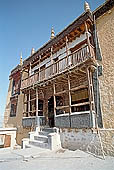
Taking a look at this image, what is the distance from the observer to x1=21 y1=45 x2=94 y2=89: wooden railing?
26.1 feet

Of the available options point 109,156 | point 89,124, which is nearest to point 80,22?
point 89,124

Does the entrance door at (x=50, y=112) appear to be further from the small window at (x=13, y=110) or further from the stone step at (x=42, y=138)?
the small window at (x=13, y=110)

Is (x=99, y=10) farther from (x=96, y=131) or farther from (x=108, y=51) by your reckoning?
(x=96, y=131)

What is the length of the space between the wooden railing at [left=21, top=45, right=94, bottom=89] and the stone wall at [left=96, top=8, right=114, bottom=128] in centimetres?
89

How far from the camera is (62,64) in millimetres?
9398

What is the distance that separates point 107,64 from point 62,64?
10.2ft

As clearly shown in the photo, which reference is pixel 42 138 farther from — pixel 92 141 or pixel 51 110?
pixel 51 110

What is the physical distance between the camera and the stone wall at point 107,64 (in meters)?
7.03

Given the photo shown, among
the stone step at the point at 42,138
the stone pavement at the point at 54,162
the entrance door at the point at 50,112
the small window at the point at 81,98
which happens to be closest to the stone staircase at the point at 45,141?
the stone step at the point at 42,138

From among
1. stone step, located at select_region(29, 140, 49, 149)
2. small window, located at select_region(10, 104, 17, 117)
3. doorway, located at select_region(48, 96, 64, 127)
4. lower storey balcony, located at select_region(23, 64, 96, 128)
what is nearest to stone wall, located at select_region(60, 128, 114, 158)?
lower storey balcony, located at select_region(23, 64, 96, 128)

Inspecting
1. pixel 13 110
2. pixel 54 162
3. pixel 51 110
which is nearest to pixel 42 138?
pixel 54 162

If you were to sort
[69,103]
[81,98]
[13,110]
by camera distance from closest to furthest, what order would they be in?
1. [69,103]
2. [81,98]
3. [13,110]

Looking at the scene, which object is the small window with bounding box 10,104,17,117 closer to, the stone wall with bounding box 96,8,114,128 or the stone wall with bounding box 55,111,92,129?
the stone wall with bounding box 55,111,92,129

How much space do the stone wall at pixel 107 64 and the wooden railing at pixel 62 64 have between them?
89 cm
